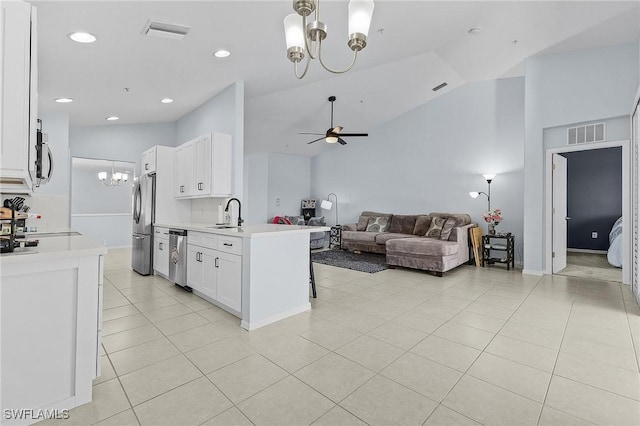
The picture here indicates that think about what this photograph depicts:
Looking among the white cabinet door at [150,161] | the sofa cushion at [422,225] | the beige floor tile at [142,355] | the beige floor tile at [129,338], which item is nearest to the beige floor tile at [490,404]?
the beige floor tile at [142,355]

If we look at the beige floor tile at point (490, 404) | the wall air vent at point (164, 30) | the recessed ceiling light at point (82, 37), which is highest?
the wall air vent at point (164, 30)

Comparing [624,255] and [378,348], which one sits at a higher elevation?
[624,255]

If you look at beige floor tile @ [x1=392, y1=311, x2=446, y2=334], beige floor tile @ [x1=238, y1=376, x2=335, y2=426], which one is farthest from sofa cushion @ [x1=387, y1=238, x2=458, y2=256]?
beige floor tile @ [x1=238, y1=376, x2=335, y2=426]

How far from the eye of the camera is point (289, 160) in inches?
370

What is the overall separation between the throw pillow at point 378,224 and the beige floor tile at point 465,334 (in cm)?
446

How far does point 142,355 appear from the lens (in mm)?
2266

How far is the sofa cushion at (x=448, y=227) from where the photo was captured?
5.61 m

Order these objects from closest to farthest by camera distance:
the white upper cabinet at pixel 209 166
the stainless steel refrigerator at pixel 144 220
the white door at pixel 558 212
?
the white upper cabinet at pixel 209 166 → the stainless steel refrigerator at pixel 144 220 → the white door at pixel 558 212

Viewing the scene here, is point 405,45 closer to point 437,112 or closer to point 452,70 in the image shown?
point 452,70

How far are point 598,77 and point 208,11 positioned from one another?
17.1ft

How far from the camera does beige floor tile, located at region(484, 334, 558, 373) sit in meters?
2.18

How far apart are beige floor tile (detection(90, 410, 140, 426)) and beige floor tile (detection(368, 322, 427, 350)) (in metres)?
1.72

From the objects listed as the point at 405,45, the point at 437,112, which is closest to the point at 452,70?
the point at 437,112

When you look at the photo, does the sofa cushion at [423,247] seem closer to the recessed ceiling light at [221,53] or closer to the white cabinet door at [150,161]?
the recessed ceiling light at [221,53]
